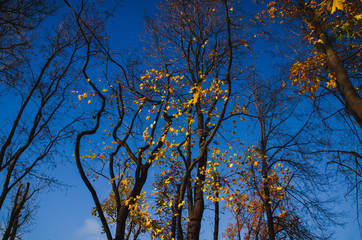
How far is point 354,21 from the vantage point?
394 centimetres

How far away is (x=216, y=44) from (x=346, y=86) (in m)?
3.80

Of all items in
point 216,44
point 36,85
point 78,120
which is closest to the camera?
point 216,44

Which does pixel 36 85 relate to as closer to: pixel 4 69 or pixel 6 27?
pixel 4 69

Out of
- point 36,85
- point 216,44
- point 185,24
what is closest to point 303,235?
point 216,44

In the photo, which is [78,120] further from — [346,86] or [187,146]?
[346,86]

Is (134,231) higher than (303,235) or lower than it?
higher

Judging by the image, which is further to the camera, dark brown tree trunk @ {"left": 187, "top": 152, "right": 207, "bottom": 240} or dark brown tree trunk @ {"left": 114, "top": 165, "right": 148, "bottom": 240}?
dark brown tree trunk @ {"left": 187, "top": 152, "right": 207, "bottom": 240}

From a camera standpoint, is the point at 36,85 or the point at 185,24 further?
the point at 36,85

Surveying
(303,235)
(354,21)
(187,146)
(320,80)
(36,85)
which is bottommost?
(303,235)

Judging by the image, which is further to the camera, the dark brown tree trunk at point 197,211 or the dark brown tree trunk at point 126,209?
the dark brown tree trunk at point 197,211

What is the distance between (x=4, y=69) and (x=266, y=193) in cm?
1010

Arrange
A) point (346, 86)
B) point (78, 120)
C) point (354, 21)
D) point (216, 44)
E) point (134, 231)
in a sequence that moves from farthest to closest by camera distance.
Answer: point (134, 231) → point (78, 120) → point (216, 44) → point (346, 86) → point (354, 21)

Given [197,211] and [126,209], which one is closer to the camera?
[126,209]

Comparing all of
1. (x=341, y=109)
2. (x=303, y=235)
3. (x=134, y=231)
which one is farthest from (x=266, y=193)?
(x=134, y=231)
